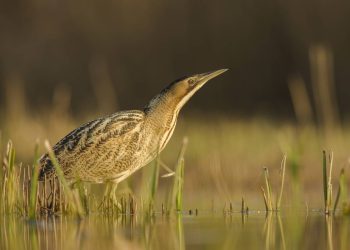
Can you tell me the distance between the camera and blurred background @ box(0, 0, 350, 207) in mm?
16891

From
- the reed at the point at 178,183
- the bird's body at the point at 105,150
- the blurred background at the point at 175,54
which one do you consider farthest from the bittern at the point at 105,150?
the blurred background at the point at 175,54

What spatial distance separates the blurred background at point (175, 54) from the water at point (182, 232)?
6.78m

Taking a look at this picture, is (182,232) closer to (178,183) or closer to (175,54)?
(178,183)

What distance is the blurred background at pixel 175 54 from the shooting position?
Answer: 1689 cm

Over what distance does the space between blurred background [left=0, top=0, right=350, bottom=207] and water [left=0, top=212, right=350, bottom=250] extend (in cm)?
678

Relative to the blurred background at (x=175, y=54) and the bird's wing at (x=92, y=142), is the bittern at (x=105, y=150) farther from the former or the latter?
the blurred background at (x=175, y=54)

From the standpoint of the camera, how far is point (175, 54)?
18.5 m

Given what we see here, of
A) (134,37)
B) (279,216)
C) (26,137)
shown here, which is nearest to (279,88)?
A: (134,37)

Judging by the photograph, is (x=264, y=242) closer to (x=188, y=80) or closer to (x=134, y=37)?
(x=188, y=80)

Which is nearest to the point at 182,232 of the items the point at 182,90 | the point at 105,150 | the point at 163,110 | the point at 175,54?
the point at 105,150

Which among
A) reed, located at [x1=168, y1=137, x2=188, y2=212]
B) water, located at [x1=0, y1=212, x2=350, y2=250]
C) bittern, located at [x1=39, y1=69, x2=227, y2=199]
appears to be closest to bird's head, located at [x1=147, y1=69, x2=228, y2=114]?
bittern, located at [x1=39, y1=69, x2=227, y2=199]

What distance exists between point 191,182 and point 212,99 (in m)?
7.03

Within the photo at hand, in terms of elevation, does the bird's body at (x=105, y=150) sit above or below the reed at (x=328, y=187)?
above

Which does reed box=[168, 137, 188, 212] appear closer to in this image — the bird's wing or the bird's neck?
the bird's wing
